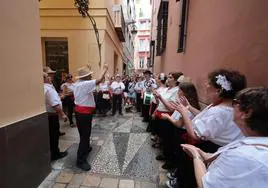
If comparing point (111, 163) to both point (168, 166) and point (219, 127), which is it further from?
point (219, 127)

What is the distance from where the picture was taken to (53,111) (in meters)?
3.53

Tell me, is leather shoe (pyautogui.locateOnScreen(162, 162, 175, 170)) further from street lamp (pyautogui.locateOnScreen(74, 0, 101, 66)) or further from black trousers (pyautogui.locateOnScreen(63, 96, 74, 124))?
street lamp (pyautogui.locateOnScreen(74, 0, 101, 66))

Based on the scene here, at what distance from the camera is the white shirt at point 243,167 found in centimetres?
86

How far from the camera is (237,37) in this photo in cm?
226

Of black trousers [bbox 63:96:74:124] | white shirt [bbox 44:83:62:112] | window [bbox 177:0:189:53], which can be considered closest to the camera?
white shirt [bbox 44:83:62:112]

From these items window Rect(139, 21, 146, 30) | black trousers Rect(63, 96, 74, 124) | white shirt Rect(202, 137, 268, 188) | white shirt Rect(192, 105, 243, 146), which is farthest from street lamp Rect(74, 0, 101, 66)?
window Rect(139, 21, 146, 30)

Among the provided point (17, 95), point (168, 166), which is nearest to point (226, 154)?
point (17, 95)

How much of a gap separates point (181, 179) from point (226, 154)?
167 centimetres

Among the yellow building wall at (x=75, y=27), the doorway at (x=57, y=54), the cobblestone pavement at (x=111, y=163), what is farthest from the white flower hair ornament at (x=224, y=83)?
the doorway at (x=57, y=54)

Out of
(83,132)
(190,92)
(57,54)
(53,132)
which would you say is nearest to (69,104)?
(53,132)

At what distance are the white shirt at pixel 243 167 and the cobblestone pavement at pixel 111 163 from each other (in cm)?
213

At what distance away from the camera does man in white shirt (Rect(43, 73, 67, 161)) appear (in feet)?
11.1

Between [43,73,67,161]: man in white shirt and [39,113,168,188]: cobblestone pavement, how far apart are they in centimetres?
24

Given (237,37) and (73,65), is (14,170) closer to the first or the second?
(237,37)
